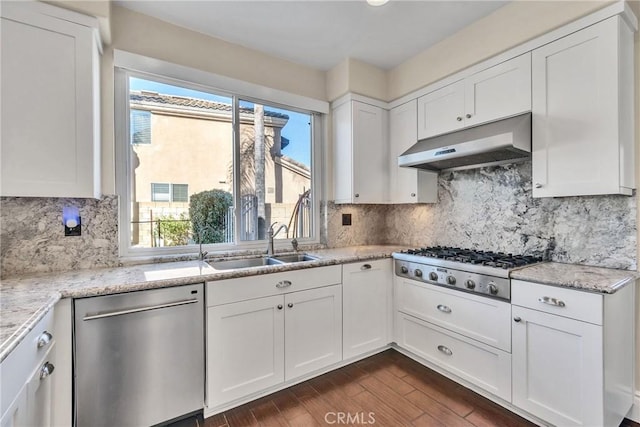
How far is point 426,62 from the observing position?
2666mm

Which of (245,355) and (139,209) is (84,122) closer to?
(139,209)

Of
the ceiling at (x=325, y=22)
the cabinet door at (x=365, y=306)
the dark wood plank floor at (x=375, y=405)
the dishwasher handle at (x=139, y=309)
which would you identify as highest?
the ceiling at (x=325, y=22)

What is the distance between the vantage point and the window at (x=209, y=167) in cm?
222

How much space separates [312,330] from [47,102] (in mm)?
2152

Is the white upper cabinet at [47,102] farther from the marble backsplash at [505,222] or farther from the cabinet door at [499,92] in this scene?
the cabinet door at [499,92]

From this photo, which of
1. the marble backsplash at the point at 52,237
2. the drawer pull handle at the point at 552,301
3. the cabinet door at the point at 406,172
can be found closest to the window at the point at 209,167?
the marble backsplash at the point at 52,237

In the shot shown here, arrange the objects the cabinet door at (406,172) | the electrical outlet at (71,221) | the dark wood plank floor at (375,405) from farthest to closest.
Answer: the cabinet door at (406,172) < the electrical outlet at (71,221) < the dark wood plank floor at (375,405)

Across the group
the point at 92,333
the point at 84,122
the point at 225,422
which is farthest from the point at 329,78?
the point at 225,422

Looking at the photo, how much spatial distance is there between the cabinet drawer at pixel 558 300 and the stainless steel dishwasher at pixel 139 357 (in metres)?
1.92

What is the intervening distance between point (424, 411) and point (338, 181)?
2.04m

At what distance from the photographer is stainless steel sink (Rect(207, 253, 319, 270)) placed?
7.70 feet

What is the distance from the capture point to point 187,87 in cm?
238

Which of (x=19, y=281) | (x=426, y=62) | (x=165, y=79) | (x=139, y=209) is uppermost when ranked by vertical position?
(x=426, y=62)

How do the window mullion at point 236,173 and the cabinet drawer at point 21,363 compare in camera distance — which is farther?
the window mullion at point 236,173
